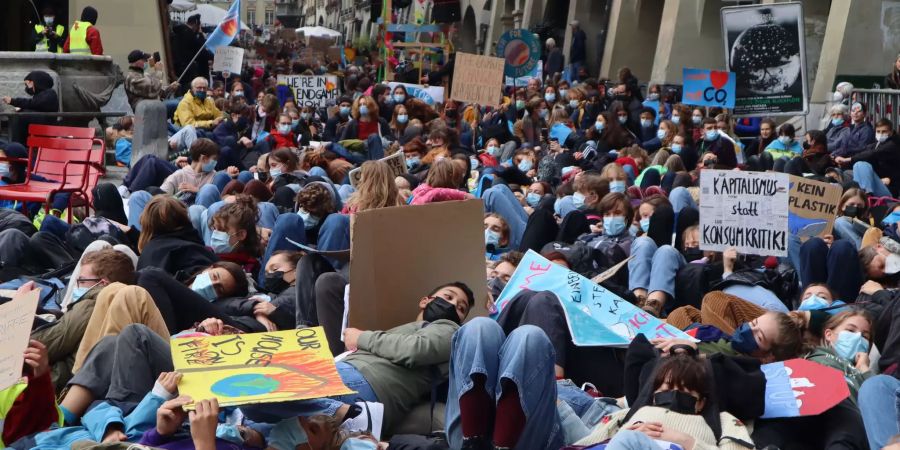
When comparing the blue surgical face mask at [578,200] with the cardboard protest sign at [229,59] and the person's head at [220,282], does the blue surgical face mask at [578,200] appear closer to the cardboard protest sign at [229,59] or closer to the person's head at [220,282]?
the person's head at [220,282]

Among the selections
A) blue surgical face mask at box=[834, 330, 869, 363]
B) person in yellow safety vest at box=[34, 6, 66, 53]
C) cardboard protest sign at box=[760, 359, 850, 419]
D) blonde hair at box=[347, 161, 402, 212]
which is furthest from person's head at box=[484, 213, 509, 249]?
person in yellow safety vest at box=[34, 6, 66, 53]

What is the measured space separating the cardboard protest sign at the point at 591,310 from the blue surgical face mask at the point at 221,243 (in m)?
2.37

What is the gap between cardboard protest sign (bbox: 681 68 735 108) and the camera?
60.0 ft

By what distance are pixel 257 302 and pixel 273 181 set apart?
16.9ft

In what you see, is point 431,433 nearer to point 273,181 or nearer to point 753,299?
point 753,299

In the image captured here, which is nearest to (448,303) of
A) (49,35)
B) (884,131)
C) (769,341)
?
(769,341)

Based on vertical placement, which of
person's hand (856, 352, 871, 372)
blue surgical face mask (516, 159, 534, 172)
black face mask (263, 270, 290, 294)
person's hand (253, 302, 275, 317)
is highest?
person's hand (856, 352, 871, 372)

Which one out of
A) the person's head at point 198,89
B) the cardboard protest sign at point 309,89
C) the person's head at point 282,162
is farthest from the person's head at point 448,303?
the cardboard protest sign at point 309,89

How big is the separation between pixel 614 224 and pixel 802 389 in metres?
4.20

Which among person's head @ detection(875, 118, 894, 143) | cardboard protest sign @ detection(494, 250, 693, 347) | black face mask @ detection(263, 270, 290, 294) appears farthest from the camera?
person's head @ detection(875, 118, 894, 143)

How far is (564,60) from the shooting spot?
34.8 metres

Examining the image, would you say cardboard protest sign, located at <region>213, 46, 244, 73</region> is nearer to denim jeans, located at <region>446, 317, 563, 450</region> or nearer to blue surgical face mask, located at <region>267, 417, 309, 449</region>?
denim jeans, located at <region>446, 317, 563, 450</region>

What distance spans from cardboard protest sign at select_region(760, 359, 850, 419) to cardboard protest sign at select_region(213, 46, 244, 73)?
19.6m

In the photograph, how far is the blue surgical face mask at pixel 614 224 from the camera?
10406mm
